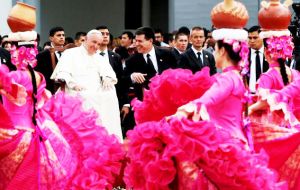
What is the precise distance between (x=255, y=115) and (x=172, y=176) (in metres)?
1.91

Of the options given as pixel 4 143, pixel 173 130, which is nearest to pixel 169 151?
pixel 173 130

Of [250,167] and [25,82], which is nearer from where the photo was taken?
[250,167]

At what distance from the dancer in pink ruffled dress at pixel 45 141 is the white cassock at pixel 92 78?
165 inches

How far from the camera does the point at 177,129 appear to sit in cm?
528

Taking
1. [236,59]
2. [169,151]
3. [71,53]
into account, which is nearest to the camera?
[169,151]

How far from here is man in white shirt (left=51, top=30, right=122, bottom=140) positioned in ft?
36.9

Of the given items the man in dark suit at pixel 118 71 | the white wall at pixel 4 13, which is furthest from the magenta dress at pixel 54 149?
the white wall at pixel 4 13

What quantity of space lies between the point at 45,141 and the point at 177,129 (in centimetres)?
162

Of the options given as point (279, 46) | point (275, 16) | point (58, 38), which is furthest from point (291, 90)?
point (58, 38)

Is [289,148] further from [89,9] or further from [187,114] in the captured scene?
[89,9]

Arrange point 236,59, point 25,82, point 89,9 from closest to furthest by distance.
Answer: point 236,59 → point 25,82 → point 89,9

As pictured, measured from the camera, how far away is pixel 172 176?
5.35 metres

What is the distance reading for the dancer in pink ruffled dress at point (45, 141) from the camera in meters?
6.38

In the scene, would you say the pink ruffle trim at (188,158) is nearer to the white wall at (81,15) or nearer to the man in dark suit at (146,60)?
the man in dark suit at (146,60)
